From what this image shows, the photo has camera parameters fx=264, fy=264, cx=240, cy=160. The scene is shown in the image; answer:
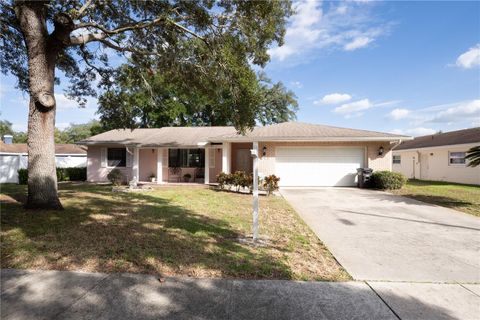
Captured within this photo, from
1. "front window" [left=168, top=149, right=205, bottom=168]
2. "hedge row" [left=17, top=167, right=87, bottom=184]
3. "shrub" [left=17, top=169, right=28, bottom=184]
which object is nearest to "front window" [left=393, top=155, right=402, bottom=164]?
"front window" [left=168, top=149, right=205, bottom=168]

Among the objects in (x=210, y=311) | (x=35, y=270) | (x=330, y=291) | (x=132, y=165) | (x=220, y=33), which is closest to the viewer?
(x=210, y=311)

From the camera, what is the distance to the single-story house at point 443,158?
18172mm

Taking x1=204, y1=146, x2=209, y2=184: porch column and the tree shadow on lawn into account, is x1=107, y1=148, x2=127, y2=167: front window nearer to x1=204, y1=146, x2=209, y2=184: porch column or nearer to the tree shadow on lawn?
x1=204, y1=146, x2=209, y2=184: porch column

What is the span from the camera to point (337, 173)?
15516 mm

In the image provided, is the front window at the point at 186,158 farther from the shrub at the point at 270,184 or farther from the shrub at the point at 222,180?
the shrub at the point at 270,184

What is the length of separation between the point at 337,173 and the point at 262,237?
11.1 meters

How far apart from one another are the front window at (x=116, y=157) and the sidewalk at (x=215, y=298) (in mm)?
15521

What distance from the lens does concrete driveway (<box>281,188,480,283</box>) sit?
4.09 metres

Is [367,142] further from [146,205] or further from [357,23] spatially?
[146,205]

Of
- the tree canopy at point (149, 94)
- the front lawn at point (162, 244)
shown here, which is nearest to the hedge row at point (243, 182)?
the tree canopy at point (149, 94)

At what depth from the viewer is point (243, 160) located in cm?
1748

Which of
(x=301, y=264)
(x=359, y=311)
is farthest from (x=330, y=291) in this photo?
(x=301, y=264)

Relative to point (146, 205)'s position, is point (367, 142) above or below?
above

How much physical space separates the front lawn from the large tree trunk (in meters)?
0.68
